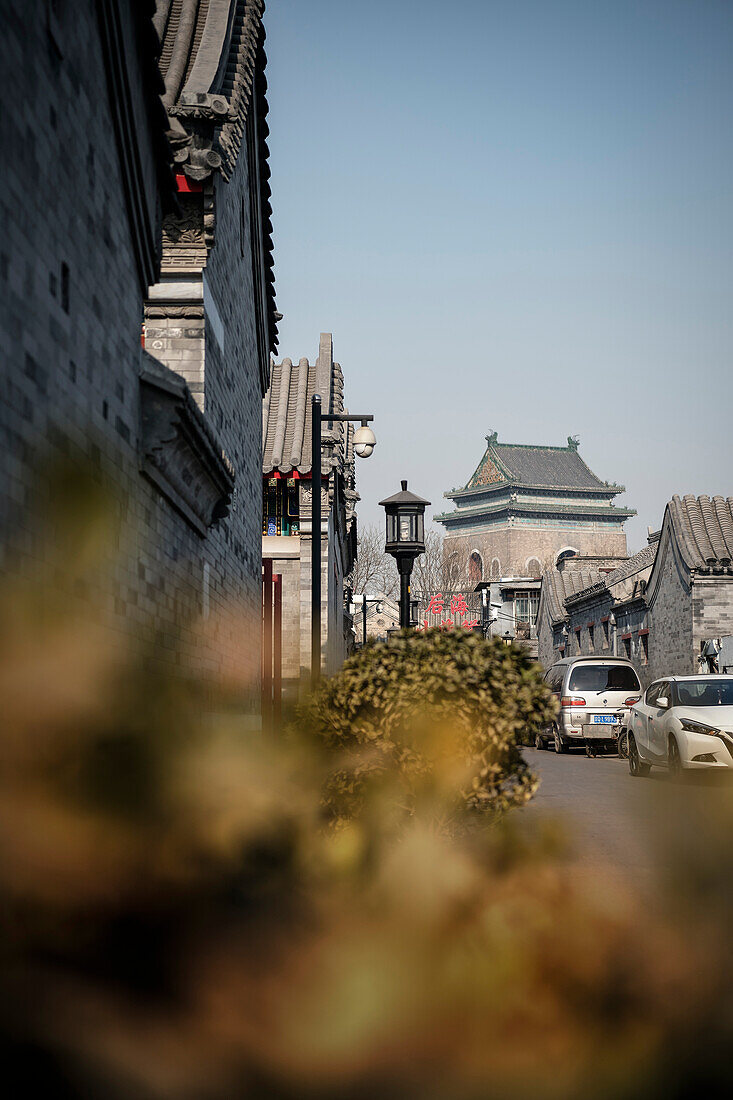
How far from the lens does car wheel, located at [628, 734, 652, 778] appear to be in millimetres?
16125

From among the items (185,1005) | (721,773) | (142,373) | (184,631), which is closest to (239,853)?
(185,1005)

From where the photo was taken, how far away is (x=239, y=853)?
18.6ft

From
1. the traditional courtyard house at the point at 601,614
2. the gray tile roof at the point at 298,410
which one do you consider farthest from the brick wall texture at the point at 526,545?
the gray tile roof at the point at 298,410

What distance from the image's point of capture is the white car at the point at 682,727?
13594 mm

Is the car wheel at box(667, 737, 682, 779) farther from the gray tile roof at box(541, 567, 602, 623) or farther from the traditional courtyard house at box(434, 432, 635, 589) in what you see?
the traditional courtyard house at box(434, 432, 635, 589)

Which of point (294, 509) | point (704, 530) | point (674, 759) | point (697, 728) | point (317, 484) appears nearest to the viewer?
point (697, 728)

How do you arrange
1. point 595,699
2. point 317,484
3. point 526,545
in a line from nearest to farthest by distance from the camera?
point 317,484 < point 595,699 < point 526,545

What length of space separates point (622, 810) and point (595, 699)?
30.9ft

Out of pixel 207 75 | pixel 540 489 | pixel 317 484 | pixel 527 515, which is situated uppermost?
pixel 540 489

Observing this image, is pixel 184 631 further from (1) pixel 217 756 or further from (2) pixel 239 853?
(2) pixel 239 853

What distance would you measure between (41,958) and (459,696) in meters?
3.23

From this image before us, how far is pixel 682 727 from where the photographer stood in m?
14.0

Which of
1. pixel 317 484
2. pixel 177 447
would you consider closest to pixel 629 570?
pixel 317 484

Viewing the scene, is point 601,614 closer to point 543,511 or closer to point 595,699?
point 595,699
